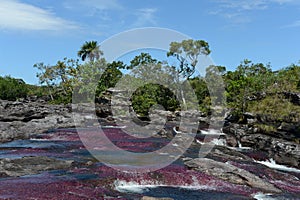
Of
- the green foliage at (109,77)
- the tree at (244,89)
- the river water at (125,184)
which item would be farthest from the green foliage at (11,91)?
the river water at (125,184)

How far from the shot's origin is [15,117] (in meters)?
57.1

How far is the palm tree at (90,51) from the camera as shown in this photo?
9794 centimetres

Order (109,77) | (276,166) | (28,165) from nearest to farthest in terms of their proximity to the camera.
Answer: (28,165)
(276,166)
(109,77)

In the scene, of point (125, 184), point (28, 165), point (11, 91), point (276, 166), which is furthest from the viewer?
point (11, 91)

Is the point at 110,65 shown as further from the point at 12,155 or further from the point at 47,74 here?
the point at 12,155

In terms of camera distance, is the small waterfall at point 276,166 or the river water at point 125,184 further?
the small waterfall at point 276,166

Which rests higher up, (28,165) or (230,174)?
(28,165)

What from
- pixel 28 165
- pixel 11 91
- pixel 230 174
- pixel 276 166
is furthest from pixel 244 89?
pixel 11 91

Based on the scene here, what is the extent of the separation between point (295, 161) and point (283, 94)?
1538 cm

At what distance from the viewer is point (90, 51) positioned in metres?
98.5

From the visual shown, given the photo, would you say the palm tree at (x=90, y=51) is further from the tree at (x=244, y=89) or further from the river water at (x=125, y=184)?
the river water at (x=125, y=184)

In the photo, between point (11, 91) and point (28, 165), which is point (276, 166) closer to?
point (28, 165)

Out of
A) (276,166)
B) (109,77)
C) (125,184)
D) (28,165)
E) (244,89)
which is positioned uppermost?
(109,77)

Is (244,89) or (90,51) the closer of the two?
(244,89)
